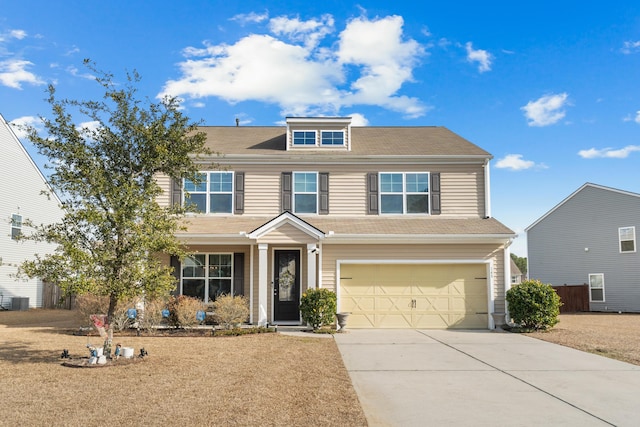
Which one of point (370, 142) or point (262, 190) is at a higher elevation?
point (370, 142)

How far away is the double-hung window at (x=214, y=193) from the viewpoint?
17.5 m

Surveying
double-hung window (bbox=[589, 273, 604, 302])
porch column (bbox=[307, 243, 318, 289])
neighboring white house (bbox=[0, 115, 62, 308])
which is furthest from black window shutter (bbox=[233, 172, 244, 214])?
double-hung window (bbox=[589, 273, 604, 302])

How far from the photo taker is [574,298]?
27531mm

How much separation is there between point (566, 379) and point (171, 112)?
8882 mm

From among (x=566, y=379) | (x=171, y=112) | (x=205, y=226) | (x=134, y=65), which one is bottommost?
(x=566, y=379)

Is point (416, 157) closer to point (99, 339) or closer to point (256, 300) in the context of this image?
point (256, 300)

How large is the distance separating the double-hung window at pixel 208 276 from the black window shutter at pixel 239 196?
5.42ft

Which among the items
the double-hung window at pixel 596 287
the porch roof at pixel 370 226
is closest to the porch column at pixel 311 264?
the porch roof at pixel 370 226

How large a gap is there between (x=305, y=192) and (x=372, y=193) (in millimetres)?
2298

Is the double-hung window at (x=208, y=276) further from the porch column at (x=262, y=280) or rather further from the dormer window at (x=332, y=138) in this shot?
the dormer window at (x=332, y=138)

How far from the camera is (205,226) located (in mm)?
16484

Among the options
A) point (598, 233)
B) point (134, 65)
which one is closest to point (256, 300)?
point (134, 65)

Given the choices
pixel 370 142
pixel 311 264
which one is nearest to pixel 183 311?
pixel 311 264

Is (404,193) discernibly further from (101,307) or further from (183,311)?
(101,307)
